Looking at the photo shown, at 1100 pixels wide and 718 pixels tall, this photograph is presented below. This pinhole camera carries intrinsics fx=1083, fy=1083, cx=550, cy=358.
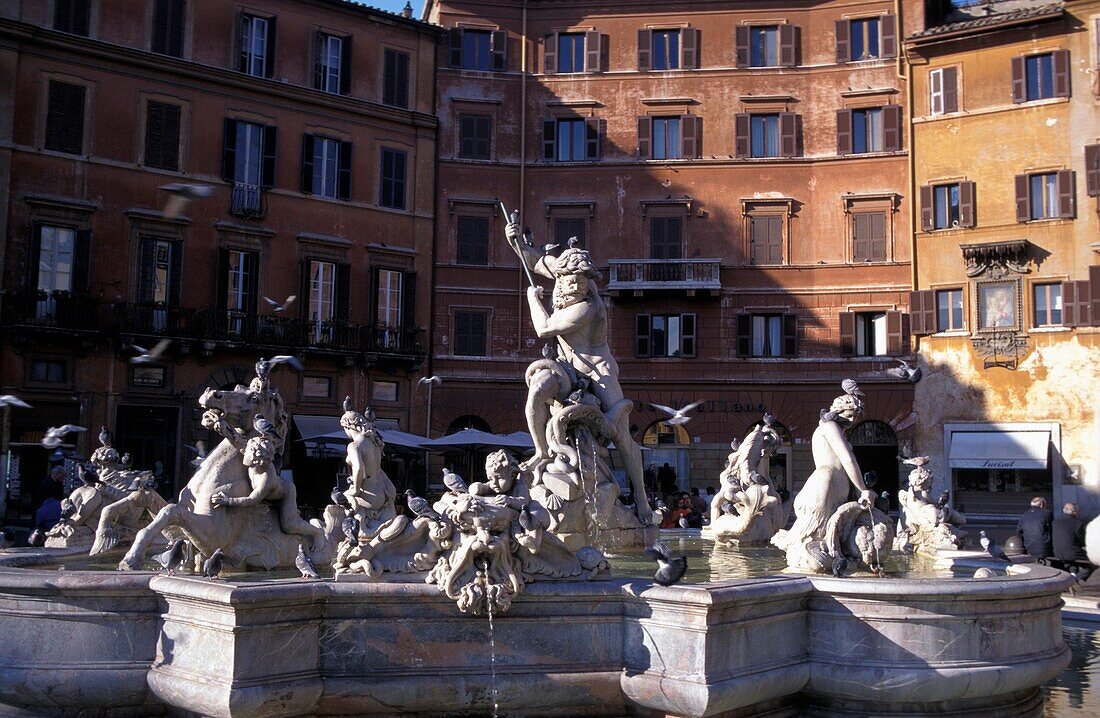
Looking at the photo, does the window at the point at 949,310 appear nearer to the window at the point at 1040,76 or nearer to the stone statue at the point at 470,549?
the window at the point at 1040,76

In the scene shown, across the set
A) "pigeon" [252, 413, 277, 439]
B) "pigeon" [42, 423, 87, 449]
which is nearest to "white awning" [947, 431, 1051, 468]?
"pigeon" [42, 423, 87, 449]

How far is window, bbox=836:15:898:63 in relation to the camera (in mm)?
33438

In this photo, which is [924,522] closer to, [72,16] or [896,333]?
[896,333]

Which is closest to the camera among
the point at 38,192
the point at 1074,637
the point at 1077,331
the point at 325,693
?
the point at 325,693

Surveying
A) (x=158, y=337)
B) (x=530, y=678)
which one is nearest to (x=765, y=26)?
(x=158, y=337)

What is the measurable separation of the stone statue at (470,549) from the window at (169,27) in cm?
2698

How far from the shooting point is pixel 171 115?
29.5 m

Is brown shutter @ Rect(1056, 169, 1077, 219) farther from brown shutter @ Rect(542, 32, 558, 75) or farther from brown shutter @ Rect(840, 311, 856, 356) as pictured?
brown shutter @ Rect(542, 32, 558, 75)

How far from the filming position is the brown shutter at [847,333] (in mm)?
32656

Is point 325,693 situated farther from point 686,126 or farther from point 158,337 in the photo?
point 686,126

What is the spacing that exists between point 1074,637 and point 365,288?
2547cm

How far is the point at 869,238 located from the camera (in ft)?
108

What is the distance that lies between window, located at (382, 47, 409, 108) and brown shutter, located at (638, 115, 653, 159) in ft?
24.2

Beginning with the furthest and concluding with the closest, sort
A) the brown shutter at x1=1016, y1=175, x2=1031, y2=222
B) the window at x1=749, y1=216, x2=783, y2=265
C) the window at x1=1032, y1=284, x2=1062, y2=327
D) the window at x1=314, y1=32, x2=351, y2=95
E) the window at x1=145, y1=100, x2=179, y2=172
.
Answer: the window at x1=749, y1=216, x2=783, y2=265 → the window at x1=314, y1=32, x2=351, y2=95 → the brown shutter at x1=1016, y1=175, x2=1031, y2=222 → the window at x1=1032, y1=284, x2=1062, y2=327 → the window at x1=145, y1=100, x2=179, y2=172
